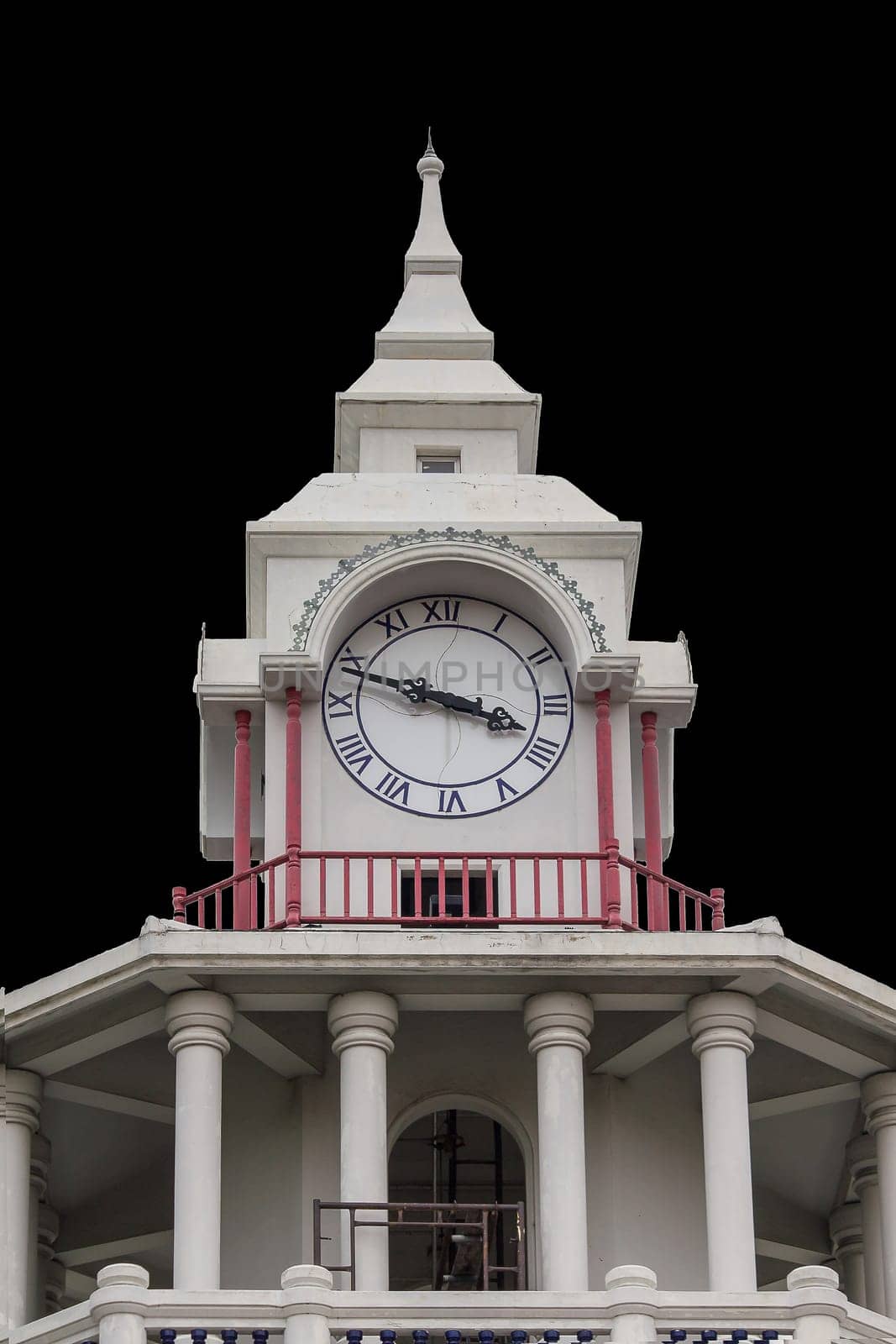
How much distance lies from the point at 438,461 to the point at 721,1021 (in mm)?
7160

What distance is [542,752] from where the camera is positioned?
3481 cm

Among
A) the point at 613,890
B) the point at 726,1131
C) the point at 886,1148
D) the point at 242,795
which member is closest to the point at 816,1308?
the point at 726,1131

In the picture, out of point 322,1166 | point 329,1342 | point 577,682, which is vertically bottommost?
point 329,1342

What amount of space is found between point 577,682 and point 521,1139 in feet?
13.4

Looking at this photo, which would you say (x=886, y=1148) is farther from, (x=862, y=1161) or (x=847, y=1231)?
(x=847, y=1231)

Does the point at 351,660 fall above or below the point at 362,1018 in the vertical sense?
above

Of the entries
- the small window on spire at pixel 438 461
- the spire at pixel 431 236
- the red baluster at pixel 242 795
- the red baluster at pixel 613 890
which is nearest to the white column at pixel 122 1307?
the red baluster at pixel 242 795

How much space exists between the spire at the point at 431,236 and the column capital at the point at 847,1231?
9933 mm

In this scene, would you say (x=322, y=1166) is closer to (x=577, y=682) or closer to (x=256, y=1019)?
(x=256, y=1019)

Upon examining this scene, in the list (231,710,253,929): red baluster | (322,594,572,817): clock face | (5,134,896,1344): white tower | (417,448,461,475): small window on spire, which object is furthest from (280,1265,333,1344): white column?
(417,448,461,475): small window on spire

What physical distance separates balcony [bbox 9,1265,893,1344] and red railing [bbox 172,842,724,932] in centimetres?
454

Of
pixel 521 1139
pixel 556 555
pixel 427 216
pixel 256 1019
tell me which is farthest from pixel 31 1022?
pixel 427 216

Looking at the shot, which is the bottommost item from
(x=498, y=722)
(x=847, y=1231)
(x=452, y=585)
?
(x=847, y=1231)

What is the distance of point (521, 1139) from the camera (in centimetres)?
3344
